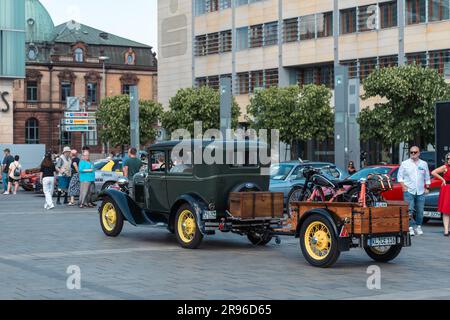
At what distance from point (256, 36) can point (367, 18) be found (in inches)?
411

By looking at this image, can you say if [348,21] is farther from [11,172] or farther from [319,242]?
[319,242]

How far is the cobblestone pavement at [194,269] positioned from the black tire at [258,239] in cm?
15

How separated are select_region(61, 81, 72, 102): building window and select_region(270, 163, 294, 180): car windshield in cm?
8082

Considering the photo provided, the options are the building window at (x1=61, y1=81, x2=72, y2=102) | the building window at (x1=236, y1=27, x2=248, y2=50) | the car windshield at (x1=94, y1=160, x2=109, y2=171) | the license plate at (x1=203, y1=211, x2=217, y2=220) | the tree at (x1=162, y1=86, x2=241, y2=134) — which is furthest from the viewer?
the building window at (x1=61, y1=81, x2=72, y2=102)

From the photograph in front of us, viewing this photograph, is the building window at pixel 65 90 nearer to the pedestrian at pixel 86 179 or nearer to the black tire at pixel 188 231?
the pedestrian at pixel 86 179

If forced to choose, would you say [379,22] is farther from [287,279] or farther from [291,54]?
[287,279]

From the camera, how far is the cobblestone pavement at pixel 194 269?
31.7ft

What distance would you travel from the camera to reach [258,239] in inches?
598

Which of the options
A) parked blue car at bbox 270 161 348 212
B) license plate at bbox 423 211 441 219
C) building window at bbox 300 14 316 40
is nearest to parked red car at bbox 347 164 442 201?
license plate at bbox 423 211 441 219

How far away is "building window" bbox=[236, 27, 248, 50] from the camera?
58.7m

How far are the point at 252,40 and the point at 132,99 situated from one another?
1620 centimetres

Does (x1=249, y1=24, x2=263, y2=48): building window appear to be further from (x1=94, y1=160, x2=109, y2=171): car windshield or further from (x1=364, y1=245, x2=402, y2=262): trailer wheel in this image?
(x1=364, y1=245, x2=402, y2=262): trailer wheel

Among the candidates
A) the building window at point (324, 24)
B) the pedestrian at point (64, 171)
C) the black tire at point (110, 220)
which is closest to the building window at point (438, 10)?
the building window at point (324, 24)

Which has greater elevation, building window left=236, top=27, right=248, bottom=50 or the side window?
building window left=236, top=27, right=248, bottom=50
